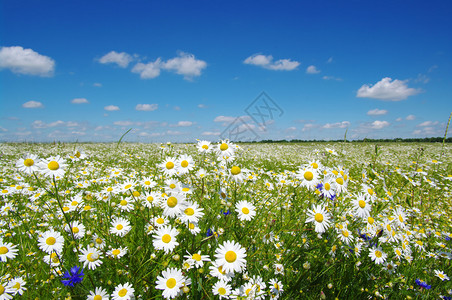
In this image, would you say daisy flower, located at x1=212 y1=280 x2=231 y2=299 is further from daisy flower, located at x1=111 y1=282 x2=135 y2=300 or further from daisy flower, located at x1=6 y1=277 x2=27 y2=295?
daisy flower, located at x1=6 y1=277 x2=27 y2=295

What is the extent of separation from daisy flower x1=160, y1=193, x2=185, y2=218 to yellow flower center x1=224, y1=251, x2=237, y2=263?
53 centimetres

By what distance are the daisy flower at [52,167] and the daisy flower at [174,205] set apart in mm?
926

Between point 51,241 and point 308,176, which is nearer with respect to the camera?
point 51,241

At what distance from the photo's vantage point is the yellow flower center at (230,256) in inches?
64.5

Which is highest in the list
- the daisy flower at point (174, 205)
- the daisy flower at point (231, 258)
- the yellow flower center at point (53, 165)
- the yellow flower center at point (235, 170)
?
the yellow flower center at point (53, 165)

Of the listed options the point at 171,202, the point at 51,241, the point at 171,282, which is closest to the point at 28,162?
the point at 51,241

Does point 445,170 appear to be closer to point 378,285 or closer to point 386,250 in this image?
point 386,250

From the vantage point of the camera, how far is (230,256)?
5.41ft

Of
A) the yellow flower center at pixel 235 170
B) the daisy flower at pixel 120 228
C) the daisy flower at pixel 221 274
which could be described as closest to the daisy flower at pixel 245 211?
the yellow flower center at pixel 235 170

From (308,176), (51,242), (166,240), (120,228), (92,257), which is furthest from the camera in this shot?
(120,228)

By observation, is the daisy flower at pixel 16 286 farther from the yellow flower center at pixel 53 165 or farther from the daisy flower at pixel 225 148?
the daisy flower at pixel 225 148

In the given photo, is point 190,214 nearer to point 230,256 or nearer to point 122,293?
point 230,256

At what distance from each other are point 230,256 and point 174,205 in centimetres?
66

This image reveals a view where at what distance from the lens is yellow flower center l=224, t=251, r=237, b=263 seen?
5.38ft
